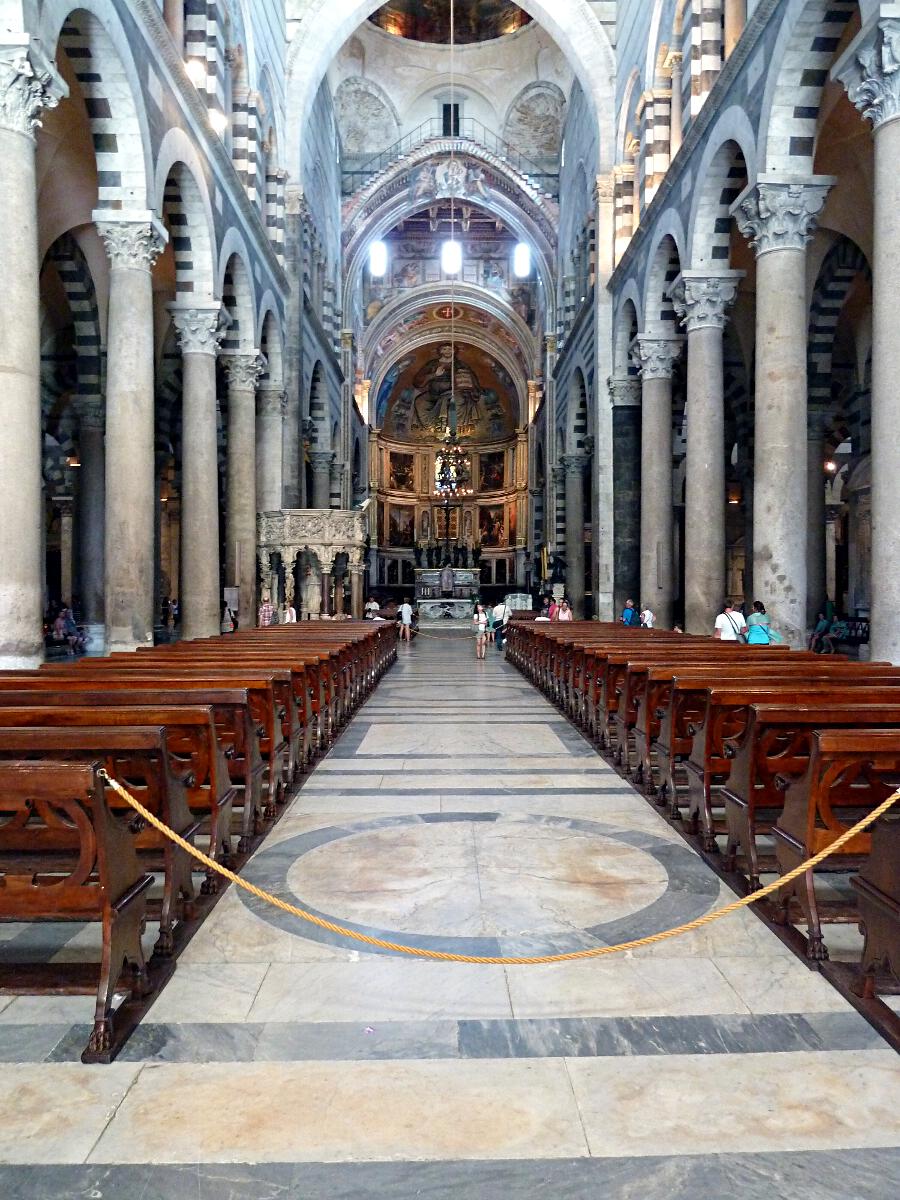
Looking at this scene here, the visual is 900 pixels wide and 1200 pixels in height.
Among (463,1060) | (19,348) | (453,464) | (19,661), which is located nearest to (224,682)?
(463,1060)

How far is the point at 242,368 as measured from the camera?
19.4 m

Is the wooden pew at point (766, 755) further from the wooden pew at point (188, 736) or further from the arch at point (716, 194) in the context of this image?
the arch at point (716, 194)

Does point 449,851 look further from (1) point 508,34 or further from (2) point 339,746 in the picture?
(1) point 508,34

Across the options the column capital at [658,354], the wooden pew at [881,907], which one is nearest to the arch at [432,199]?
the column capital at [658,354]

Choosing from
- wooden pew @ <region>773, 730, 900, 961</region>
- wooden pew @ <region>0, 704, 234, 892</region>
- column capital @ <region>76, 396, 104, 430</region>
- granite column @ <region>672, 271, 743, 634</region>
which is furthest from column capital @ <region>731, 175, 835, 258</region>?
column capital @ <region>76, 396, 104, 430</region>

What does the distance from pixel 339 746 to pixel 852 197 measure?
45.3 feet

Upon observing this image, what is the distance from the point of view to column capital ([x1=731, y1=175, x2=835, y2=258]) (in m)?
12.1

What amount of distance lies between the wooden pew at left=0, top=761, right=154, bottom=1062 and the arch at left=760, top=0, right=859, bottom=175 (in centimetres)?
1251

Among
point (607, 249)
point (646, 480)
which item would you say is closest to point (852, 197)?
point (646, 480)

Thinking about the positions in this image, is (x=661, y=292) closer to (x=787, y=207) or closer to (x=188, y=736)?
(x=787, y=207)

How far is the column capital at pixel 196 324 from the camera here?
16031mm

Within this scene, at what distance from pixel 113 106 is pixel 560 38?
1723 centimetres

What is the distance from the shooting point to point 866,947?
3.26 metres

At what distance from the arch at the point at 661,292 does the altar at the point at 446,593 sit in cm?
1715
